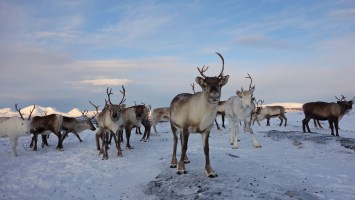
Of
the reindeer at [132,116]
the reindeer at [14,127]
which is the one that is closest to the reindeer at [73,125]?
the reindeer at [14,127]

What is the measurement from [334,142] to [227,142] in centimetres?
445

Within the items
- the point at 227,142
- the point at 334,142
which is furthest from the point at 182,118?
the point at 334,142

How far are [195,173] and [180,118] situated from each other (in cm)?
152

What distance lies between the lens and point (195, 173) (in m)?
8.58

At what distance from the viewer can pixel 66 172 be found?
10914mm

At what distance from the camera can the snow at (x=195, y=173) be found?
7441mm

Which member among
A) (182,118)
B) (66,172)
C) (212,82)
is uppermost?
(212,82)

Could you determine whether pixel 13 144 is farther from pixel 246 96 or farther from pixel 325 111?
pixel 325 111

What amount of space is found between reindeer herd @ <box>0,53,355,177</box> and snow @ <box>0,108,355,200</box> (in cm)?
65

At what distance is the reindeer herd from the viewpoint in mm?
8336

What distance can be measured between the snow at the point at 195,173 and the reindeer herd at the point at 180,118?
2.12 feet

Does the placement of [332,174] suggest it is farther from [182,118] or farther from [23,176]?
[23,176]

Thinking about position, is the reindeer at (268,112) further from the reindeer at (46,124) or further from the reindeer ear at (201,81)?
the reindeer ear at (201,81)

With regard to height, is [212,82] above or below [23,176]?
above
